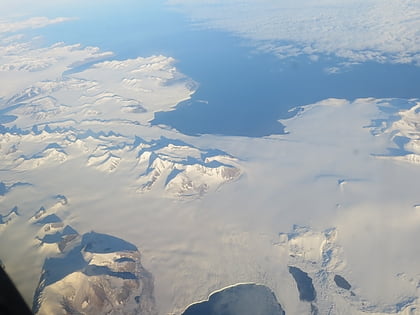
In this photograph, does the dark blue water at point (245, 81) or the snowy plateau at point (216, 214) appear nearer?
the snowy plateau at point (216, 214)

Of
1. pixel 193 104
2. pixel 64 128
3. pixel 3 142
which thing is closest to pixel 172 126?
pixel 193 104

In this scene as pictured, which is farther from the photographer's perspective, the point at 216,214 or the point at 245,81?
the point at 245,81

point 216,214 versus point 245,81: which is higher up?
point 245,81

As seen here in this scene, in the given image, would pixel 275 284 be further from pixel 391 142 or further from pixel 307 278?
pixel 391 142

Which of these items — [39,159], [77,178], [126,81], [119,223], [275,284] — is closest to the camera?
[275,284]
